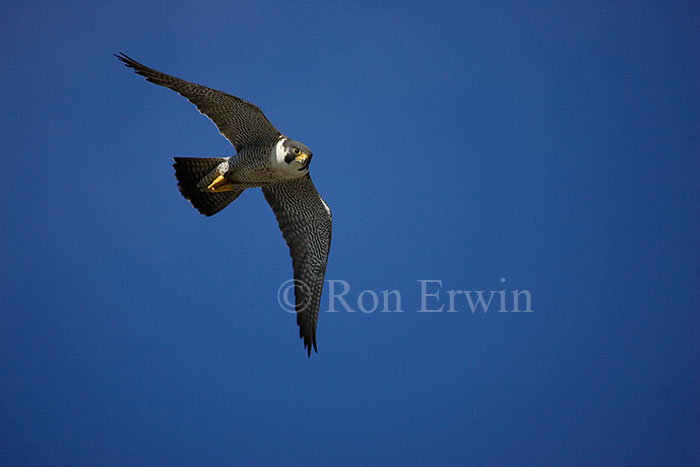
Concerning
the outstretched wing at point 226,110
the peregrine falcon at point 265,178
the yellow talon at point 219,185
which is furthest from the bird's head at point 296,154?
the yellow talon at point 219,185

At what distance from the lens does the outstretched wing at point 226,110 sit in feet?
→ 18.5

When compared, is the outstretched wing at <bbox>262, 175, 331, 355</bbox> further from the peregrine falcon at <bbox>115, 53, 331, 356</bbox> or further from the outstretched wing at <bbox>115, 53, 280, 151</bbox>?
the outstretched wing at <bbox>115, 53, 280, 151</bbox>

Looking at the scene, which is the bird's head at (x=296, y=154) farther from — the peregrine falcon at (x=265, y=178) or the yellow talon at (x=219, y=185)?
the yellow talon at (x=219, y=185)

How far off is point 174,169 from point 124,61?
136 cm

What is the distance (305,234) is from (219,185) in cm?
128

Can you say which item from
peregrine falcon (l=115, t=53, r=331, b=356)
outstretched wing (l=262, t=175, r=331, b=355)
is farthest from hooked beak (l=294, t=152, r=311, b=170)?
outstretched wing (l=262, t=175, r=331, b=355)

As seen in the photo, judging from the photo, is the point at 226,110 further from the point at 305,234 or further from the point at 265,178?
the point at 305,234

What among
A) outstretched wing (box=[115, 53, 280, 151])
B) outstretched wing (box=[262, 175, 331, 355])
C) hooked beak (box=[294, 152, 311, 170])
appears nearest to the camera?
outstretched wing (box=[115, 53, 280, 151])

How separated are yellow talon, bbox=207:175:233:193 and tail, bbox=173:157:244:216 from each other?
89 mm

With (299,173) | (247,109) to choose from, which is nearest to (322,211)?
(299,173)

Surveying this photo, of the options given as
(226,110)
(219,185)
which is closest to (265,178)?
(219,185)

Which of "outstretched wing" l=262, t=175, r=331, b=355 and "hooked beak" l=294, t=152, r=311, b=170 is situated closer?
"hooked beak" l=294, t=152, r=311, b=170

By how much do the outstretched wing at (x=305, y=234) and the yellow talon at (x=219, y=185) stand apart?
0.57 m

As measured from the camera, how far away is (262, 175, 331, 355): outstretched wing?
6855mm
